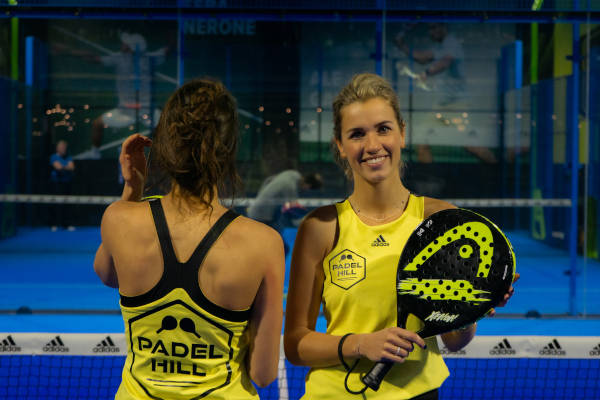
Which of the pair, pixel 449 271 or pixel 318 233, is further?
pixel 318 233

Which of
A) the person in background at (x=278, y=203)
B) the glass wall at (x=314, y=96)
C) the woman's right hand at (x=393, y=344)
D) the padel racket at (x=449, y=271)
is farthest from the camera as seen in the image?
the glass wall at (x=314, y=96)

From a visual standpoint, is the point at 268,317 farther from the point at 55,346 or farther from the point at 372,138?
the point at 55,346

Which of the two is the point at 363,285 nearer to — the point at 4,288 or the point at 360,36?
the point at 360,36

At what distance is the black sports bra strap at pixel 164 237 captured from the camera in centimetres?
153

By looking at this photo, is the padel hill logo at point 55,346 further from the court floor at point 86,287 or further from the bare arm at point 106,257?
the court floor at point 86,287

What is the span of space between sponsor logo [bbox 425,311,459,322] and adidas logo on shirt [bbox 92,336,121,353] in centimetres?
234

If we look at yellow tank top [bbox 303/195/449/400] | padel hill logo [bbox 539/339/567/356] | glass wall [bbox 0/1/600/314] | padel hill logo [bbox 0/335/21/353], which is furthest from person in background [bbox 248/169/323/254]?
yellow tank top [bbox 303/195/449/400]

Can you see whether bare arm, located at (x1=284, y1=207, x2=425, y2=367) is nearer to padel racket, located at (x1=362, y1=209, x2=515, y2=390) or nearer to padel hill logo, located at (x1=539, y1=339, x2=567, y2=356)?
padel racket, located at (x1=362, y1=209, x2=515, y2=390)

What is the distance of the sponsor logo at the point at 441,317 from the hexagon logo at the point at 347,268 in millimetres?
202

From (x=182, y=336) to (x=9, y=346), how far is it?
2381 millimetres

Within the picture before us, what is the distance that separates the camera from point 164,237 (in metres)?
1.54

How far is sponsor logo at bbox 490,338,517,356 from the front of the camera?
11.3 ft

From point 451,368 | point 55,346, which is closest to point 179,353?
point 55,346

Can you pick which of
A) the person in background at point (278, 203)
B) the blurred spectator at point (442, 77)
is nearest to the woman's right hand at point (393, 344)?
the person in background at point (278, 203)
